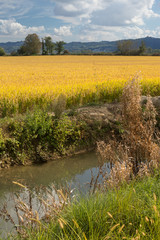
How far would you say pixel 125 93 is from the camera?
6.14 metres

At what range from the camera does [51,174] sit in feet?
23.8

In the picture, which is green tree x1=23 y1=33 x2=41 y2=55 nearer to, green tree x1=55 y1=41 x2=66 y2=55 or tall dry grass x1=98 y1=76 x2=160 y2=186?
green tree x1=55 y1=41 x2=66 y2=55

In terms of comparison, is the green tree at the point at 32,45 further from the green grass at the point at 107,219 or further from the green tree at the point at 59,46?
the green grass at the point at 107,219

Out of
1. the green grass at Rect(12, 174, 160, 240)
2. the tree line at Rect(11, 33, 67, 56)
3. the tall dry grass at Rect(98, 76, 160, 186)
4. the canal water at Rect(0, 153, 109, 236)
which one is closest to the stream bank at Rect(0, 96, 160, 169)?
the canal water at Rect(0, 153, 109, 236)

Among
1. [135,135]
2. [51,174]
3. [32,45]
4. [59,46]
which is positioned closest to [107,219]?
[135,135]

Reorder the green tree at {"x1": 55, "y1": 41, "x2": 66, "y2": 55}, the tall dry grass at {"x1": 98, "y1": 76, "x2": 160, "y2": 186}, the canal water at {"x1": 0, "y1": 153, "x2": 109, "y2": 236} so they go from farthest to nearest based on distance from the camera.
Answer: the green tree at {"x1": 55, "y1": 41, "x2": 66, "y2": 55}, the canal water at {"x1": 0, "y1": 153, "x2": 109, "y2": 236}, the tall dry grass at {"x1": 98, "y1": 76, "x2": 160, "y2": 186}

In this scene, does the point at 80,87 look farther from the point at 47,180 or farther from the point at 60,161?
the point at 47,180

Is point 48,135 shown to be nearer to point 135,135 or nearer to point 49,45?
point 135,135

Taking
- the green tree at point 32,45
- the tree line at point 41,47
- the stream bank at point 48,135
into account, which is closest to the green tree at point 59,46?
the tree line at point 41,47

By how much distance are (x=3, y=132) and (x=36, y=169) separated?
1.37 metres

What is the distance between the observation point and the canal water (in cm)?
640

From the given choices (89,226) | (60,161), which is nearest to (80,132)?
(60,161)

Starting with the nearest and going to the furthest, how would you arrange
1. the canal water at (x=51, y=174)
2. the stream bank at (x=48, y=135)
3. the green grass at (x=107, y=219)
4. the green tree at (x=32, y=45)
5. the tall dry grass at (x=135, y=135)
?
the green grass at (x=107, y=219)
the tall dry grass at (x=135, y=135)
the canal water at (x=51, y=174)
the stream bank at (x=48, y=135)
the green tree at (x=32, y=45)

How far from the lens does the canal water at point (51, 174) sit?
252 inches
